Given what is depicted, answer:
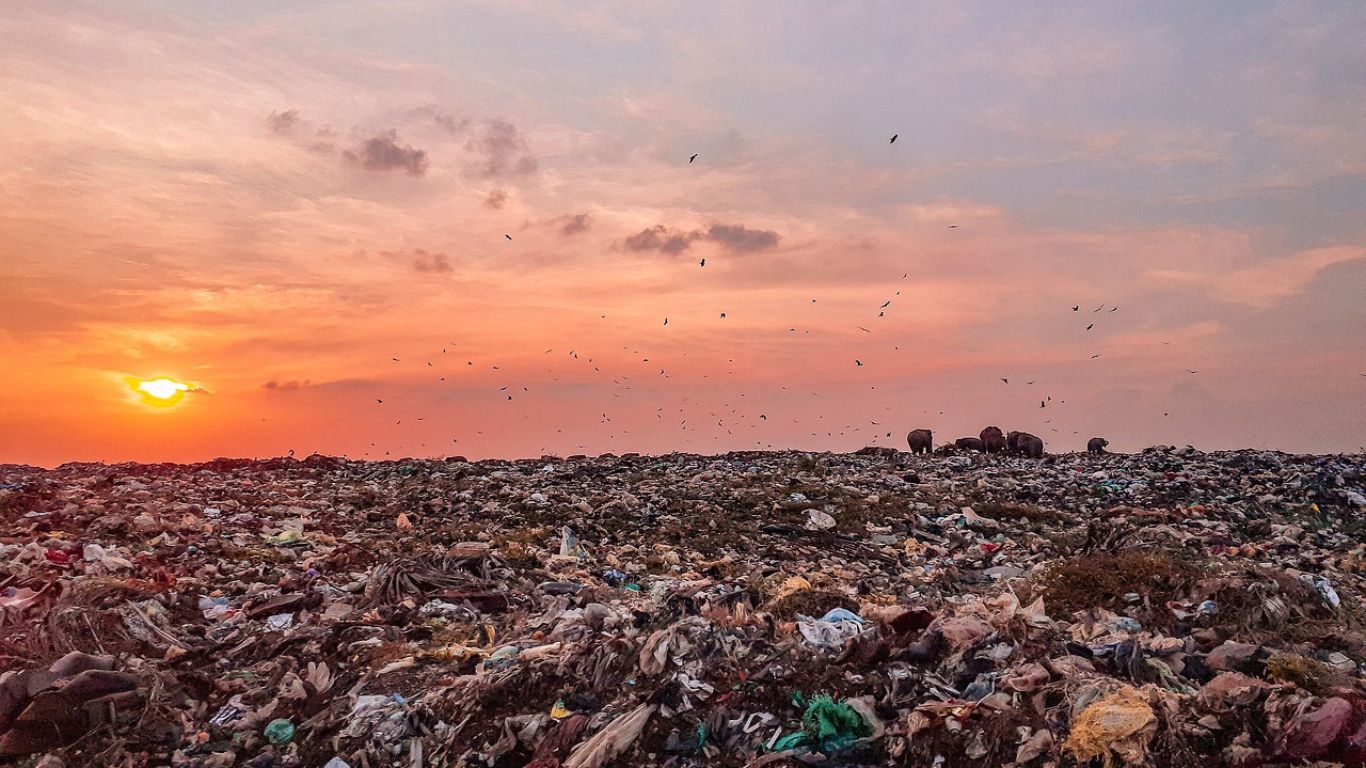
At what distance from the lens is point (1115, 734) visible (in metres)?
3.94

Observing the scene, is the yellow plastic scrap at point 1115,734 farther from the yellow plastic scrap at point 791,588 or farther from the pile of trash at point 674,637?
the yellow plastic scrap at point 791,588

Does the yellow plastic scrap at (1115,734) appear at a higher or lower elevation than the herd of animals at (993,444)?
lower

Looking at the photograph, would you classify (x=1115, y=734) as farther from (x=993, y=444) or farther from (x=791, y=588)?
(x=993, y=444)

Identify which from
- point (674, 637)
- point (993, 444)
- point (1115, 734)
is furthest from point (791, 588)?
point (993, 444)

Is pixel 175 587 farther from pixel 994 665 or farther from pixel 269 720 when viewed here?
pixel 994 665

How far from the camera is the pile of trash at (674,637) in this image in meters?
4.29

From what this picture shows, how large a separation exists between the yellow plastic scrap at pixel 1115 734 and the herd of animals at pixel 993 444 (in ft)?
55.1

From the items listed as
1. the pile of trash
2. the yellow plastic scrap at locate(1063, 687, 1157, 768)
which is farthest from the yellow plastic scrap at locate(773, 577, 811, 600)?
the yellow plastic scrap at locate(1063, 687, 1157, 768)

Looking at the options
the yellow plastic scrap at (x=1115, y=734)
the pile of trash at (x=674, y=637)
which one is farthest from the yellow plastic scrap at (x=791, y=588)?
the yellow plastic scrap at (x=1115, y=734)

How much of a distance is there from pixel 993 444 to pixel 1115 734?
18.1 m

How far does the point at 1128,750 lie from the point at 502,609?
4777mm

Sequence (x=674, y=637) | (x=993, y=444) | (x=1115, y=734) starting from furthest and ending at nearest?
1. (x=993, y=444)
2. (x=674, y=637)
3. (x=1115, y=734)

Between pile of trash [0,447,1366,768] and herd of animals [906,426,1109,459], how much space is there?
339 inches

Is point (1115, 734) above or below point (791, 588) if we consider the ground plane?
below
